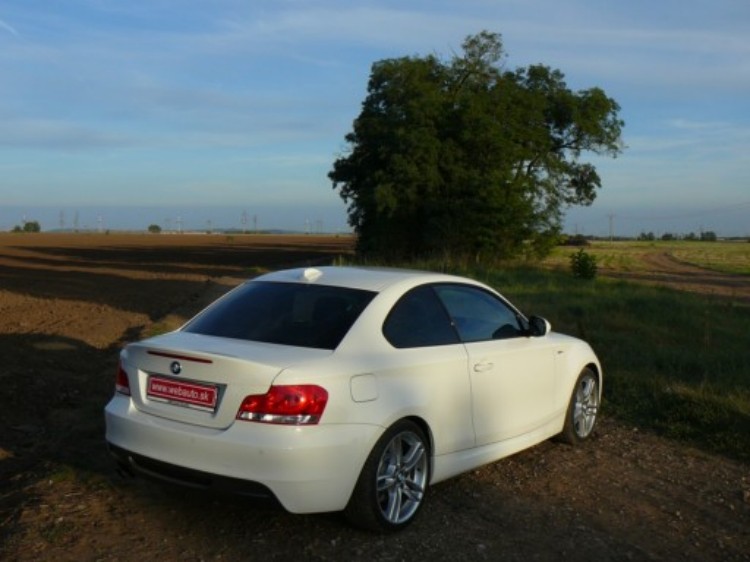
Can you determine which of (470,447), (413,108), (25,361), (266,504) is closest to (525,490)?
(470,447)

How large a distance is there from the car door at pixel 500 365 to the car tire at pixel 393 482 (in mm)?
627

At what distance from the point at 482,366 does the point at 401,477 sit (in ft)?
3.51

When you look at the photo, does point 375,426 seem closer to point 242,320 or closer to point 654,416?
point 242,320

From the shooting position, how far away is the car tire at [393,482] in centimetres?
458

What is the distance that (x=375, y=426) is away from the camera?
180 inches

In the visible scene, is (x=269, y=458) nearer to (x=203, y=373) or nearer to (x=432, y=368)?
(x=203, y=373)

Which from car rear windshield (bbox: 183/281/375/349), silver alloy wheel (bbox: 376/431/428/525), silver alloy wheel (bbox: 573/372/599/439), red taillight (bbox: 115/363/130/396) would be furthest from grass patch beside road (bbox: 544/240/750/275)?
red taillight (bbox: 115/363/130/396)

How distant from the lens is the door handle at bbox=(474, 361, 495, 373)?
548 centimetres

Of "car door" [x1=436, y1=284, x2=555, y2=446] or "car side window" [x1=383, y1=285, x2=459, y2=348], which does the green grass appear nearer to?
"car door" [x1=436, y1=284, x2=555, y2=446]

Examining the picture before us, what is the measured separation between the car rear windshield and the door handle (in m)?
0.90

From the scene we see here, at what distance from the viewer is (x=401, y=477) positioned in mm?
4855

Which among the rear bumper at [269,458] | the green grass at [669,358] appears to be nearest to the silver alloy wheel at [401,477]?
the rear bumper at [269,458]

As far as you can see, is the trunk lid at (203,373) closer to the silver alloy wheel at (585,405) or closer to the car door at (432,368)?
the car door at (432,368)


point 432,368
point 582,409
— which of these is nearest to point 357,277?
point 432,368
